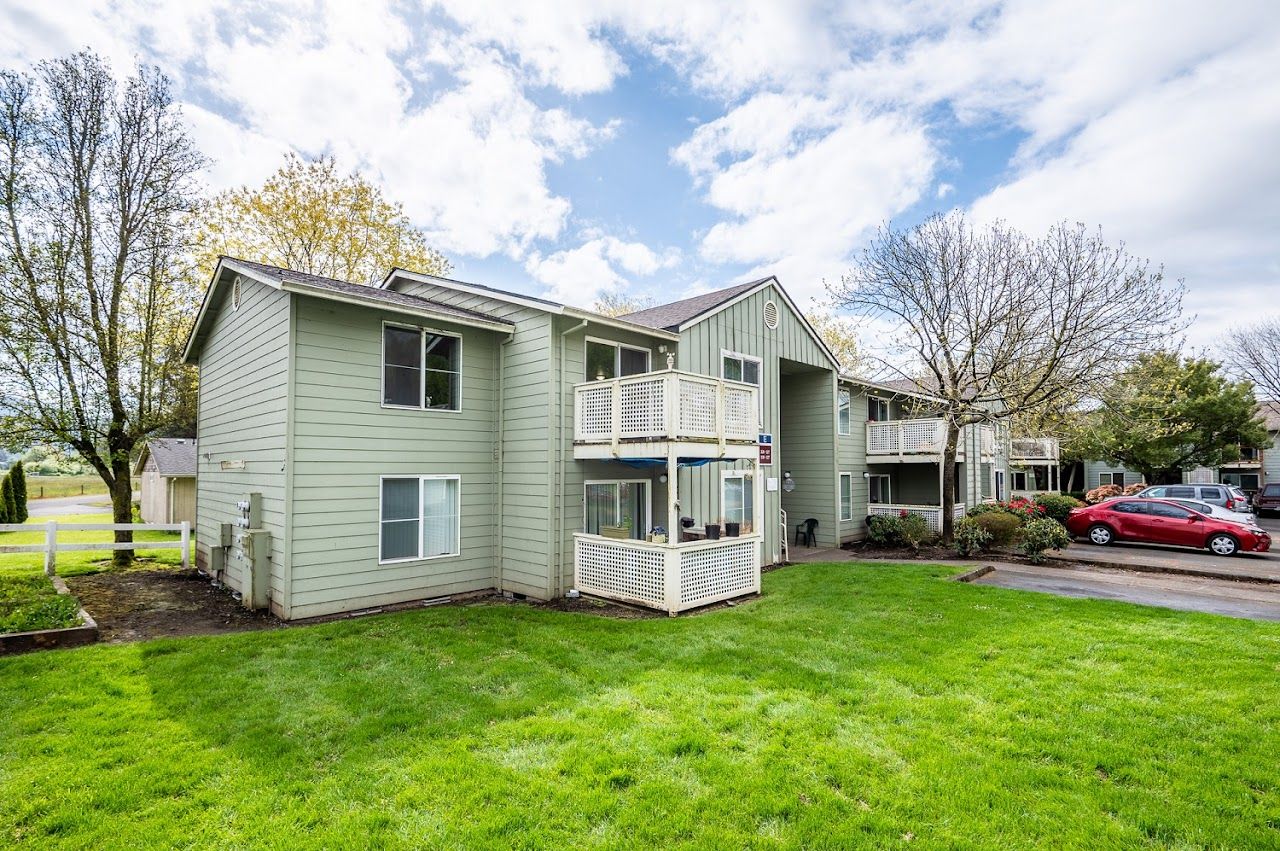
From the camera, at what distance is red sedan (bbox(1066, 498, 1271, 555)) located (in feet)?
50.1

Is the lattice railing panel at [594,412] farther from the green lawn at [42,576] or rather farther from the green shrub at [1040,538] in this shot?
the green shrub at [1040,538]

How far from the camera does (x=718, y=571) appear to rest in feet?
33.3

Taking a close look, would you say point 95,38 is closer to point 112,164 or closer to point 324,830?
point 112,164

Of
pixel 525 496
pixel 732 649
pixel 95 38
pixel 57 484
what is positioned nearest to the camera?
pixel 732 649

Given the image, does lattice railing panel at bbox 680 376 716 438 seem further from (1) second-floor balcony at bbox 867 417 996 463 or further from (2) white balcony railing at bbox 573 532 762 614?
(1) second-floor balcony at bbox 867 417 996 463

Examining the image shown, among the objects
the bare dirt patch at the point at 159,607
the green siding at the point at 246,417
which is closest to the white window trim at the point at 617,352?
the green siding at the point at 246,417

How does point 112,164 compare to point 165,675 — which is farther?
point 112,164

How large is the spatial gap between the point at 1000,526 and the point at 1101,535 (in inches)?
173

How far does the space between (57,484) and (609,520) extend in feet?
205

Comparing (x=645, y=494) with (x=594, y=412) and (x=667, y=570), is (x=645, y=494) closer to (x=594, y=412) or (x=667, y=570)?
(x=594, y=412)

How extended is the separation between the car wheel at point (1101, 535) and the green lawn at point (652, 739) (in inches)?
426

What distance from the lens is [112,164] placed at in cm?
1420

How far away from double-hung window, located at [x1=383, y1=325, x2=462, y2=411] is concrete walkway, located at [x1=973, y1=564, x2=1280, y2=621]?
11050 millimetres

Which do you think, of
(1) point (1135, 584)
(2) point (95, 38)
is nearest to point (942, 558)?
(1) point (1135, 584)
